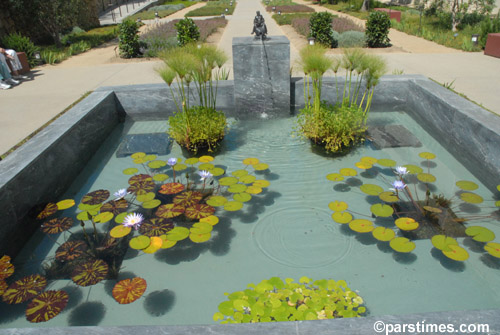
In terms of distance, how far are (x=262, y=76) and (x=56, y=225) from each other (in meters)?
3.42

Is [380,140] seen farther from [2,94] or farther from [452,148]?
[2,94]

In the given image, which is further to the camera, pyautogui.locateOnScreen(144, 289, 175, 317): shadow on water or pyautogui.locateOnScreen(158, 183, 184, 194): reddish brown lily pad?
pyautogui.locateOnScreen(158, 183, 184, 194): reddish brown lily pad

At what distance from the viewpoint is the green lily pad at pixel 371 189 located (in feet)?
11.2

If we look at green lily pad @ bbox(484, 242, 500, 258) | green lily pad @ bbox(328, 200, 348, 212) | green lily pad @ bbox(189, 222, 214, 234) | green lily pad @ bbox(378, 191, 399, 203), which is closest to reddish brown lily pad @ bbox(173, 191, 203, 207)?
green lily pad @ bbox(189, 222, 214, 234)

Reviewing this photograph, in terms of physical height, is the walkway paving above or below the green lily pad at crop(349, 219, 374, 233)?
above

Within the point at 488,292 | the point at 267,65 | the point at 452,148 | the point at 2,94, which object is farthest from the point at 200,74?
the point at 2,94

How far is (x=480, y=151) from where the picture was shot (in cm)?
386

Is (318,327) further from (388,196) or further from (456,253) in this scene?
(388,196)

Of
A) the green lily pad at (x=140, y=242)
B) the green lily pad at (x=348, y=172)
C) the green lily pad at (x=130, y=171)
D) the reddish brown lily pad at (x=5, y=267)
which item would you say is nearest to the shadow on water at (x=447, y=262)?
the green lily pad at (x=348, y=172)

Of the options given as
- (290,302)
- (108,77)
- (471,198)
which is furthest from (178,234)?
(108,77)

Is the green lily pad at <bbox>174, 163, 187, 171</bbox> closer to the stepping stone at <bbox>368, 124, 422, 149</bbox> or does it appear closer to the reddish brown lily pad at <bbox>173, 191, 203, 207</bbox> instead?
the reddish brown lily pad at <bbox>173, 191, 203, 207</bbox>

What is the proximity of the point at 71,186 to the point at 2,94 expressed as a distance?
4595 mm

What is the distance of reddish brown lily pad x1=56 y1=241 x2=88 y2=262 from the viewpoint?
2818mm

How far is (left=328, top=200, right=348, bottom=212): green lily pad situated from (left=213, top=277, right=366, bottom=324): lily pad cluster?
82 centimetres
